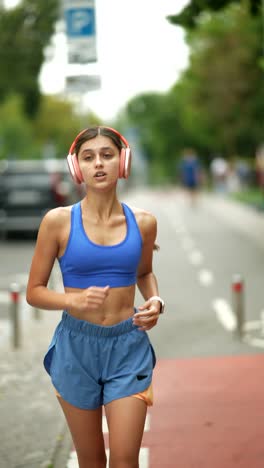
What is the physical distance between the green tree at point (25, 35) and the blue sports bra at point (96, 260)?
101 feet

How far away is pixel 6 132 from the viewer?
2032 inches

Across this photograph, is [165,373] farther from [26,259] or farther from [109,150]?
[26,259]

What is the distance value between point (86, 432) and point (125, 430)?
0.75ft

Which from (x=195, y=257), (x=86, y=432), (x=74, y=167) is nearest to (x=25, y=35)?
(x=195, y=257)

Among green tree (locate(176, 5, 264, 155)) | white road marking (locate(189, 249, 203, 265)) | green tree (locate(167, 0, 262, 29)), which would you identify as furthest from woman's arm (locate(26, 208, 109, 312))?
green tree (locate(176, 5, 264, 155))

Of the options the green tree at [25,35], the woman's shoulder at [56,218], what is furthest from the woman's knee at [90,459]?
the green tree at [25,35]

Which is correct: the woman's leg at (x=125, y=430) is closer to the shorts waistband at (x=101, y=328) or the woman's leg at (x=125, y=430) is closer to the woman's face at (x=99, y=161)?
the shorts waistband at (x=101, y=328)

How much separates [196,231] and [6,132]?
30.4 metres

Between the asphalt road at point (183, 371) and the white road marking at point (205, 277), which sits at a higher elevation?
A: the asphalt road at point (183, 371)

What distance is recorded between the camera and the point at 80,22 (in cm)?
1055

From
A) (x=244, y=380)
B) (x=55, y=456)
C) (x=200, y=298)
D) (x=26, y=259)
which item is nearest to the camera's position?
(x=55, y=456)

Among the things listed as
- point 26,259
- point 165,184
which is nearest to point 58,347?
point 26,259

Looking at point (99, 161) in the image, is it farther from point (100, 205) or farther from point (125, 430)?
point (125, 430)

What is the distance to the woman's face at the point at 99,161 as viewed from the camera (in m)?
3.38
